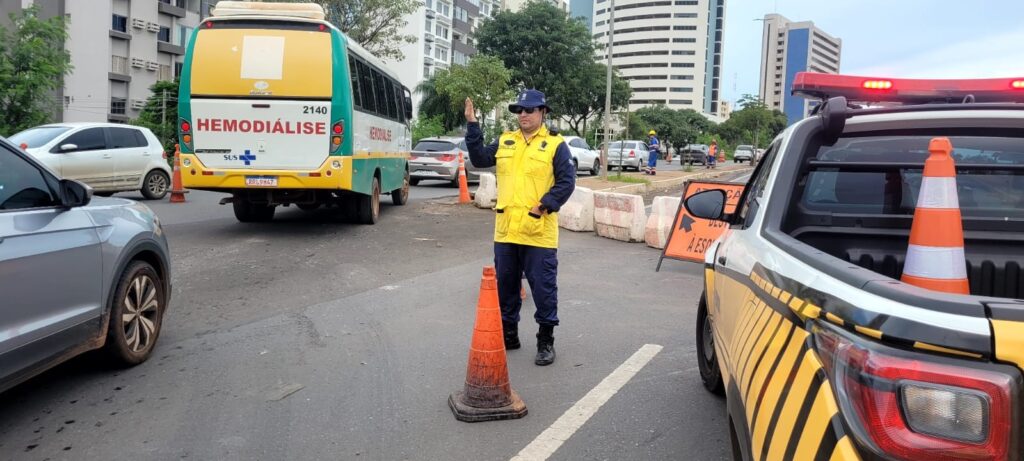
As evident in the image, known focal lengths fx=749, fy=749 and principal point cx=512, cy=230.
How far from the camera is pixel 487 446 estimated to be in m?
3.70

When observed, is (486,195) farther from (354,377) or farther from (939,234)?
(939,234)

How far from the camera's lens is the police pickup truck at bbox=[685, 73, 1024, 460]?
1.41 meters

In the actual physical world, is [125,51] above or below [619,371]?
above

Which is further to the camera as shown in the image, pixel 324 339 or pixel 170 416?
pixel 324 339

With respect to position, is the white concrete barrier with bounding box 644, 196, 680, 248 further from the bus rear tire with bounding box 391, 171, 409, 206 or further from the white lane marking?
the bus rear tire with bounding box 391, 171, 409, 206

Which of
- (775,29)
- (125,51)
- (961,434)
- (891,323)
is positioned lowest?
(961,434)

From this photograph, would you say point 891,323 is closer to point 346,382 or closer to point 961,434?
point 961,434

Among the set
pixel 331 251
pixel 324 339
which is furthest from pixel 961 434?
pixel 331 251

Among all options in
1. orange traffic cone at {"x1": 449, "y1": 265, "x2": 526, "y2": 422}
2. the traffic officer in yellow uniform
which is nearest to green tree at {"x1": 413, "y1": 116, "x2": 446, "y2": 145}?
the traffic officer in yellow uniform

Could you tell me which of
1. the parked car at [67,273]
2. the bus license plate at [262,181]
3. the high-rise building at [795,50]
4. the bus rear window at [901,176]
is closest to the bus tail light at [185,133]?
the bus license plate at [262,181]

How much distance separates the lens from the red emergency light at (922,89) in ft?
14.0

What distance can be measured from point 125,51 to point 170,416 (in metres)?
47.8

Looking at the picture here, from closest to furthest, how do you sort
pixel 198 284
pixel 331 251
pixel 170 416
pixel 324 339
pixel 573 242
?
pixel 170 416 → pixel 324 339 → pixel 198 284 → pixel 331 251 → pixel 573 242

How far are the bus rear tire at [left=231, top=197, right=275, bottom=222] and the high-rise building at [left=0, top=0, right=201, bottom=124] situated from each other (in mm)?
30471
